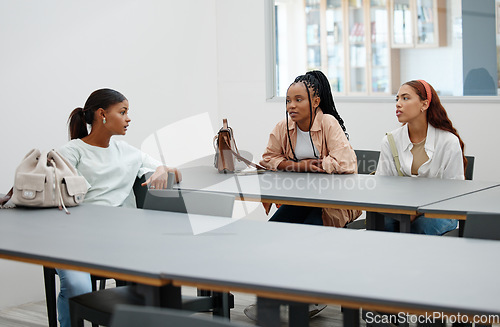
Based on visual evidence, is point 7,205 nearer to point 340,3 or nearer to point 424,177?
point 424,177

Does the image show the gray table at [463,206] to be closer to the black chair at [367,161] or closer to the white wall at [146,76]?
the black chair at [367,161]

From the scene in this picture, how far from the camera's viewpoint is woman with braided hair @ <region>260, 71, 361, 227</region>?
3.83 metres

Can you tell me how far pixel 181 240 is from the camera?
2348 mm

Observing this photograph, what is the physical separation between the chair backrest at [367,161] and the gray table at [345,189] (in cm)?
49

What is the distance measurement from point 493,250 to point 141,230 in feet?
4.09

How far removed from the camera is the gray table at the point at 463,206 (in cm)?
277

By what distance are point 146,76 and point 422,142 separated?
2390mm

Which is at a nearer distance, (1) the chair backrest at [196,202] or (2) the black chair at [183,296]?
(2) the black chair at [183,296]

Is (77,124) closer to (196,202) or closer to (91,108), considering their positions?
(91,108)

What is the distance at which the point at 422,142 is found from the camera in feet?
12.3

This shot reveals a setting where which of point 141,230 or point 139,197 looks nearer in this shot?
point 141,230

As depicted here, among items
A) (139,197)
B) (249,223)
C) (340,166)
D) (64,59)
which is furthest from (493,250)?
(64,59)

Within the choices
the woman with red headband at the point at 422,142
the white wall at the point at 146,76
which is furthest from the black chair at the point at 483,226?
the white wall at the point at 146,76

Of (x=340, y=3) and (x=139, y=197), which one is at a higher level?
(x=340, y=3)
